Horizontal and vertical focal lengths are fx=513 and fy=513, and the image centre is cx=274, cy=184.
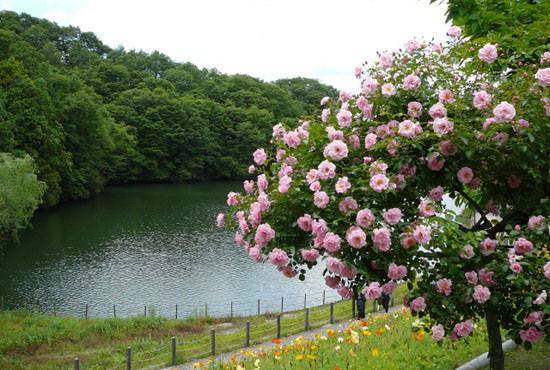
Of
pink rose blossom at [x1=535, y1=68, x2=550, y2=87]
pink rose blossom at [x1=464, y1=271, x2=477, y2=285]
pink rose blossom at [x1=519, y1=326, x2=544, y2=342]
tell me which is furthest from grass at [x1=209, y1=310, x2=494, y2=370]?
pink rose blossom at [x1=535, y1=68, x2=550, y2=87]

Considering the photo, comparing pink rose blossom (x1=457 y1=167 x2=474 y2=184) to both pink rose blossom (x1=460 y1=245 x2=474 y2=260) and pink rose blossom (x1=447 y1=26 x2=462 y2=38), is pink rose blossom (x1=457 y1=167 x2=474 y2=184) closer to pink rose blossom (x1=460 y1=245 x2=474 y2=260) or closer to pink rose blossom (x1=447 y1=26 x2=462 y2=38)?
pink rose blossom (x1=460 y1=245 x2=474 y2=260)

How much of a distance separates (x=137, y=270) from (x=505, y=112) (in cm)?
2616

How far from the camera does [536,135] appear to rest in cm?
420

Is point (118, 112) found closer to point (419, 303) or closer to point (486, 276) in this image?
point (419, 303)

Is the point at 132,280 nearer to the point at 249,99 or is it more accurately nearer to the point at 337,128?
the point at 337,128

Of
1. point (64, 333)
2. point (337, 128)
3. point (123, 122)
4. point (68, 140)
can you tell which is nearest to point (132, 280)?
point (64, 333)

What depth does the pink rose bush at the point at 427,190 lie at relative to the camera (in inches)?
159

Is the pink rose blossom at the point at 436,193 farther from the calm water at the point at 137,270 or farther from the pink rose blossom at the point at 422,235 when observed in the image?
the calm water at the point at 137,270

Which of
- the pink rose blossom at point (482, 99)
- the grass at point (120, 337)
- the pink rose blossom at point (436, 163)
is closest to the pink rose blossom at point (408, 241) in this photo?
the pink rose blossom at point (436, 163)

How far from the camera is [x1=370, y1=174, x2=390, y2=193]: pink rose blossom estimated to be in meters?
4.02

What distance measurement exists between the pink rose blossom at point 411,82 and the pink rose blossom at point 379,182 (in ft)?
3.46

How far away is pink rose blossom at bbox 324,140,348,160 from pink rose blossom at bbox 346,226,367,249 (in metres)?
0.81

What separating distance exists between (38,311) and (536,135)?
21344mm

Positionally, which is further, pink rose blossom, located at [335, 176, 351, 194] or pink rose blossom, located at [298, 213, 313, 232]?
pink rose blossom, located at [298, 213, 313, 232]
